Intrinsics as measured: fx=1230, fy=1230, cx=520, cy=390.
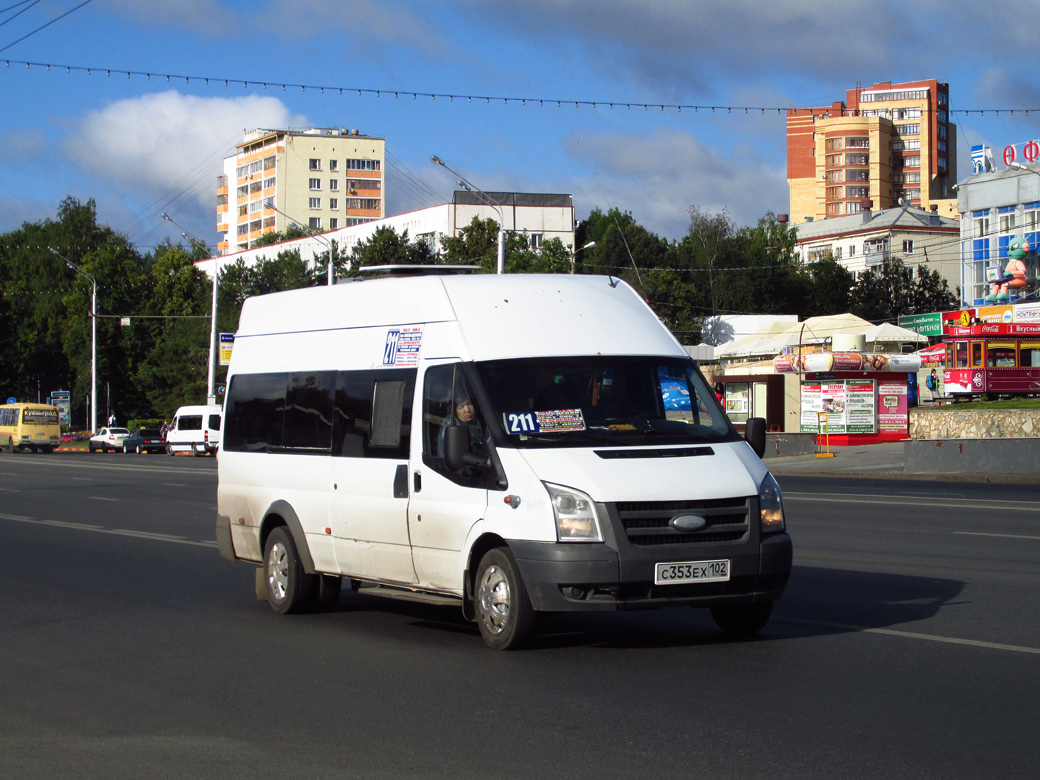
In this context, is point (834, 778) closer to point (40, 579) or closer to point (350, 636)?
point (350, 636)

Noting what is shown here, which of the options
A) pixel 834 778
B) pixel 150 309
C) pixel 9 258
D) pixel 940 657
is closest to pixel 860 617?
pixel 940 657

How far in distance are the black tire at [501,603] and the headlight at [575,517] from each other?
430 millimetres

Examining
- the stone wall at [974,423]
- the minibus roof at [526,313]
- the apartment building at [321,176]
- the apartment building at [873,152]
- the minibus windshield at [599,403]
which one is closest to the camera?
the minibus windshield at [599,403]

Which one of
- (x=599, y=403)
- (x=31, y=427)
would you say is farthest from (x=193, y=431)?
(x=599, y=403)

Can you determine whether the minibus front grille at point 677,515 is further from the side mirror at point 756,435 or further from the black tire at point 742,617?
the side mirror at point 756,435

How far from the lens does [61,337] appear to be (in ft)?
317

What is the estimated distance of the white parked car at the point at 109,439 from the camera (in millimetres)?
62594

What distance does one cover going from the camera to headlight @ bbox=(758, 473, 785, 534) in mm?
7562

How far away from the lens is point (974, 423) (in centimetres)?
3597

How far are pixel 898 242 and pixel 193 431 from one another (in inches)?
3293

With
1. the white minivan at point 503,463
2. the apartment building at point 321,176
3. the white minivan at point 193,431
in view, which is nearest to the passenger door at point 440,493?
the white minivan at point 503,463

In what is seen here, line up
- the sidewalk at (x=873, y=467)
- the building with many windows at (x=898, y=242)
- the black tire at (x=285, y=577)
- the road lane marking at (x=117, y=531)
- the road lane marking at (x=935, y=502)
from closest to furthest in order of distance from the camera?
the black tire at (x=285, y=577), the road lane marking at (x=117, y=531), the road lane marking at (x=935, y=502), the sidewalk at (x=873, y=467), the building with many windows at (x=898, y=242)

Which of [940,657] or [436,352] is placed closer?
[940,657]

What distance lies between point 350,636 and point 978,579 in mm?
5652
